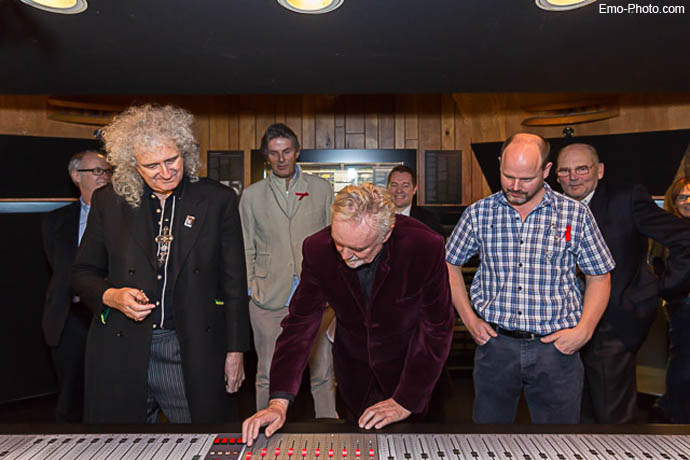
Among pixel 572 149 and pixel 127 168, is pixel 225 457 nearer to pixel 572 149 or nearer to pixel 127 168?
pixel 127 168

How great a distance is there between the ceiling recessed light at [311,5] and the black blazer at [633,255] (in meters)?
2.05

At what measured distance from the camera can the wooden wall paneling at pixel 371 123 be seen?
552cm

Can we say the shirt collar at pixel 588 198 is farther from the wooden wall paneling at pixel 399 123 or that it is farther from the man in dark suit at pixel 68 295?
the wooden wall paneling at pixel 399 123

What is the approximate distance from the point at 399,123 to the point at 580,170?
2997 mm

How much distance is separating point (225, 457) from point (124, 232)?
0.94m

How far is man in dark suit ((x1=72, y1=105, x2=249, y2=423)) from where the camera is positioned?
1.80 meters

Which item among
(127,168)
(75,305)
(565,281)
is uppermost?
(127,168)

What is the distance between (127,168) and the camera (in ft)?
6.12

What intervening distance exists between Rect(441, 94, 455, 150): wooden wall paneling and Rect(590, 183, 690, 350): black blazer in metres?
2.83

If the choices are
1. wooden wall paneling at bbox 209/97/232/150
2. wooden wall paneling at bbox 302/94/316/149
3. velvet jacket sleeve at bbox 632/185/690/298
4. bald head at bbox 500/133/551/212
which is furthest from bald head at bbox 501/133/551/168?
wooden wall paneling at bbox 209/97/232/150

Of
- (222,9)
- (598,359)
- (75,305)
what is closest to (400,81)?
(222,9)

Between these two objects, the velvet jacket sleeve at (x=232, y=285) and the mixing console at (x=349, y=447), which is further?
the velvet jacket sleeve at (x=232, y=285)

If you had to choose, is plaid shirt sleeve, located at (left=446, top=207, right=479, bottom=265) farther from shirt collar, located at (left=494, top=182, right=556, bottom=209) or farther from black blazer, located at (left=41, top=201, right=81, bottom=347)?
black blazer, located at (left=41, top=201, right=81, bottom=347)

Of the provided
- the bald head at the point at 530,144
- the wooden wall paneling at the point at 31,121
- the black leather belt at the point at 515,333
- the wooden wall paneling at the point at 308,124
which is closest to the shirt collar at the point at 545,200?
the bald head at the point at 530,144
